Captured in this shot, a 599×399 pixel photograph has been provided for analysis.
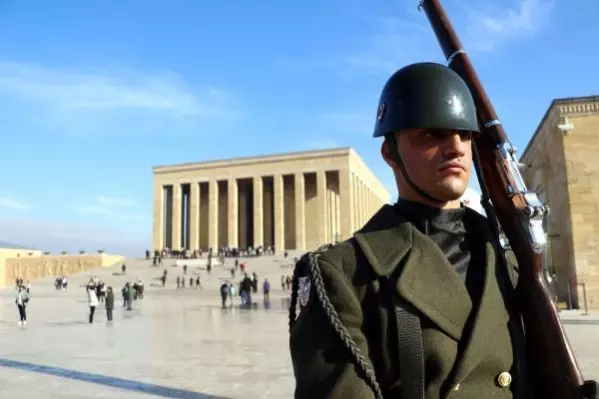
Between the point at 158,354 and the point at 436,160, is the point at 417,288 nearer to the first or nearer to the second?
the point at 436,160

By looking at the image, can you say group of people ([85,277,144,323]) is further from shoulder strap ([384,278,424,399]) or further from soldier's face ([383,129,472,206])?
shoulder strap ([384,278,424,399])

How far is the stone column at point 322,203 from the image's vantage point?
65.8 metres

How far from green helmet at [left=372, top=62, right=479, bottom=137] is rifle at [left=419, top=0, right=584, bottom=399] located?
324 millimetres

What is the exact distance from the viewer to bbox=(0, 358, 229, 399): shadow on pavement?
25.6 ft

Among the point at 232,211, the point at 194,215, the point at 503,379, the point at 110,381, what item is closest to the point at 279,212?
the point at 232,211

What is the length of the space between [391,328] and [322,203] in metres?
64.5

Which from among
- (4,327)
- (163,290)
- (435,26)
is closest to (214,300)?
(163,290)

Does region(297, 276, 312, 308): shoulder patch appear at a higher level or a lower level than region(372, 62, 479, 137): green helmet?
lower

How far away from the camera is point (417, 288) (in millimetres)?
1693

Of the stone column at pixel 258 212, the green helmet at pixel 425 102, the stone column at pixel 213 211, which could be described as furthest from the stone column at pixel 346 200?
the green helmet at pixel 425 102

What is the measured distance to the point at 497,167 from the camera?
2172 mm

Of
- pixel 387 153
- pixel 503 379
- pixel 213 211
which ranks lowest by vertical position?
pixel 503 379

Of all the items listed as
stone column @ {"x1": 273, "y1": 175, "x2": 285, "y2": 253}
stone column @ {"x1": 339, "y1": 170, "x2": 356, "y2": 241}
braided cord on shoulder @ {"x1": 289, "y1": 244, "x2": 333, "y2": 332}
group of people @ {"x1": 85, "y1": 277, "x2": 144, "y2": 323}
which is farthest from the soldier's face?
stone column @ {"x1": 273, "y1": 175, "x2": 285, "y2": 253}

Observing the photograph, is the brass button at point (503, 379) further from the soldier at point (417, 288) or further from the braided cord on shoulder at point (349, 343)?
the braided cord on shoulder at point (349, 343)
